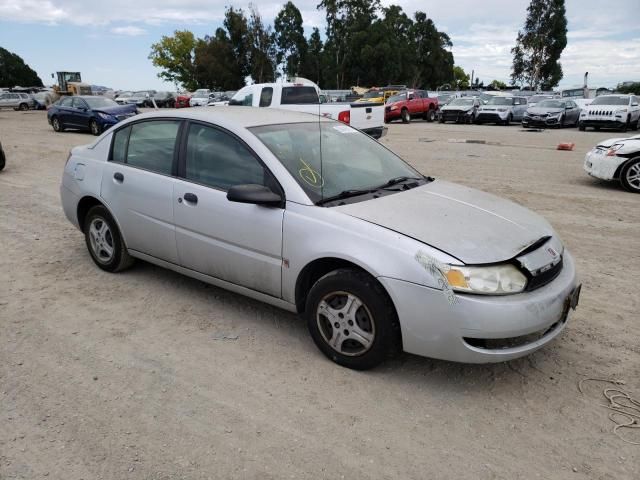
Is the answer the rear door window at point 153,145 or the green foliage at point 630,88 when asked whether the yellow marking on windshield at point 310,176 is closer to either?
the rear door window at point 153,145

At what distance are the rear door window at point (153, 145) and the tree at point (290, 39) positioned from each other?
6721cm

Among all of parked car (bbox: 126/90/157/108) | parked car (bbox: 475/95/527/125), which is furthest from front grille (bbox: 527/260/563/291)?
parked car (bbox: 126/90/157/108)

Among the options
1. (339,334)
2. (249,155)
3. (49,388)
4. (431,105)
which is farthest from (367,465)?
(431,105)

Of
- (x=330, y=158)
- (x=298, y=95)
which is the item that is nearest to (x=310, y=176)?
(x=330, y=158)

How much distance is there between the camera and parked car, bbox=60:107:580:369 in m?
2.99

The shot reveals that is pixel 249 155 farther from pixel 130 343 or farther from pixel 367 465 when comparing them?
pixel 367 465

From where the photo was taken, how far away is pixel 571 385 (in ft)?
10.6

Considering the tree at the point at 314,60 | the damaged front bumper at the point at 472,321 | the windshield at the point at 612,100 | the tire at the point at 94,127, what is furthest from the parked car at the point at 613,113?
the tree at the point at 314,60

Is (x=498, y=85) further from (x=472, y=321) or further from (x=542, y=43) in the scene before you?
(x=472, y=321)

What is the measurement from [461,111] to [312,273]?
26.1 metres

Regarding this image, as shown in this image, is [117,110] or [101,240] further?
[117,110]

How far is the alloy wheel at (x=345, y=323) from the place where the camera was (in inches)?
127

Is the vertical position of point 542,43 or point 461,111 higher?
point 542,43

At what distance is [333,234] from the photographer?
328 centimetres
